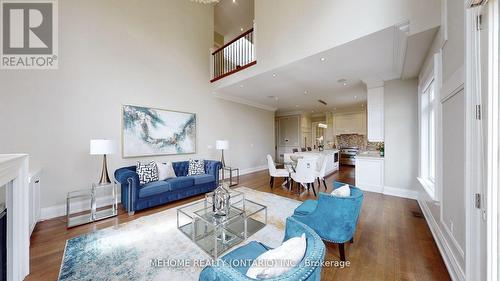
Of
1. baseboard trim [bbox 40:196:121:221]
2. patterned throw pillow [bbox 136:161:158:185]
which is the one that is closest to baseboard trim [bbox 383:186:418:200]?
patterned throw pillow [bbox 136:161:158:185]

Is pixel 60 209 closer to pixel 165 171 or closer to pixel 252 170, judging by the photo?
pixel 165 171

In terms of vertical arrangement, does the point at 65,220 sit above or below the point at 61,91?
below

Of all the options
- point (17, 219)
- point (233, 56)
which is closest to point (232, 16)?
point (233, 56)

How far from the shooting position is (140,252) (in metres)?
2.00

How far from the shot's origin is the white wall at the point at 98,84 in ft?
9.38

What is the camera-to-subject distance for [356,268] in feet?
5.72

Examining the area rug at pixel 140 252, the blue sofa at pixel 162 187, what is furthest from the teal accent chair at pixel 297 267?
the blue sofa at pixel 162 187

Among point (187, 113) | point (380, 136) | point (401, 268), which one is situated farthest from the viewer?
point (187, 113)

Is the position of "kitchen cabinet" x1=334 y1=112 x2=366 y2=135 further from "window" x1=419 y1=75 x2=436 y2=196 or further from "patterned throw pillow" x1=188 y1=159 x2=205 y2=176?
"patterned throw pillow" x1=188 y1=159 x2=205 y2=176

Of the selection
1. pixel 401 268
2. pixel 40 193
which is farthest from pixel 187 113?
pixel 401 268

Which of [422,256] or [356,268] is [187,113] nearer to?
[356,268]

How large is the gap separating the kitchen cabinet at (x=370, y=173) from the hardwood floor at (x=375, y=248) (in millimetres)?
971

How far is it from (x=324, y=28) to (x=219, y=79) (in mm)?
3092

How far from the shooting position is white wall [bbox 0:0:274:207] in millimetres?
2859
